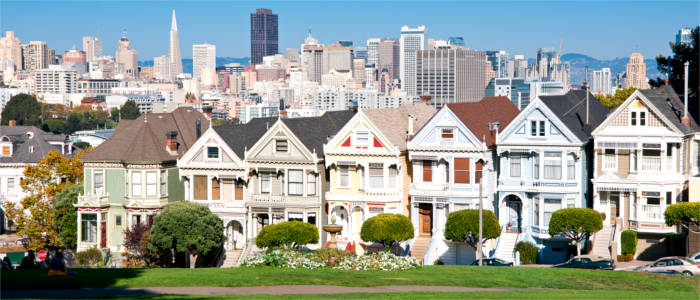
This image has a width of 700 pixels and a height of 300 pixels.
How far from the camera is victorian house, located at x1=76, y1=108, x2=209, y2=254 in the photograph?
2403 inches

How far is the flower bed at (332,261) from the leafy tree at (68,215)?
2424 centimetres

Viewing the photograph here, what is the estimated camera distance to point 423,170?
57.1m

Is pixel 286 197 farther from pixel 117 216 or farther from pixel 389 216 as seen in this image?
pixel 117 216

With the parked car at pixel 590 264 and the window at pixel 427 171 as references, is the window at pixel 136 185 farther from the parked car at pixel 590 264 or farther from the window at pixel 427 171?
the parked car at pixel 590 264

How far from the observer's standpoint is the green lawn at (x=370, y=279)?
37.9 metres

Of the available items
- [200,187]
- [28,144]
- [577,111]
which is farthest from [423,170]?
[28,144]

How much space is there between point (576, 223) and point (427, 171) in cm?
942

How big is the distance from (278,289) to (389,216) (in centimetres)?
1884

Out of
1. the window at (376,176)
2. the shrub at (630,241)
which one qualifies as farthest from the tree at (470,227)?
the shrub at (630,241)

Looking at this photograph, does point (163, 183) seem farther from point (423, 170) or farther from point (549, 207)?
point (549, 207)

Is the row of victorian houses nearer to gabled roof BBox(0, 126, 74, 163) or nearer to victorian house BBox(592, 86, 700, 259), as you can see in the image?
victorian house BBox(592, 86, 700, 259)

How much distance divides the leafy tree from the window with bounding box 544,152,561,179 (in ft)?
94.6

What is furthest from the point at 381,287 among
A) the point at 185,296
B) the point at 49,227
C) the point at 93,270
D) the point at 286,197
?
the point at 49,227

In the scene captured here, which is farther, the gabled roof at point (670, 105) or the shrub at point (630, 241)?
the gabled roof at point (670, 105)
